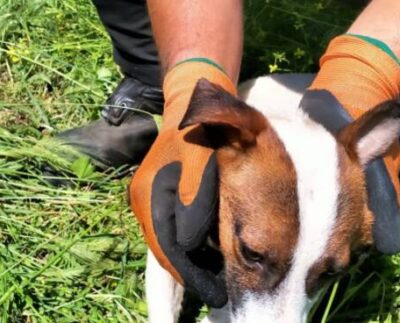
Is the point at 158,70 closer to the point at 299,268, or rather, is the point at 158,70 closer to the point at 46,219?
the point at 46,219

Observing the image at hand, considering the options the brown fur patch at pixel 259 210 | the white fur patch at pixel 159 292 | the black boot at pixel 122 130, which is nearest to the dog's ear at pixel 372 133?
the brown fur patch at pixel 259 210

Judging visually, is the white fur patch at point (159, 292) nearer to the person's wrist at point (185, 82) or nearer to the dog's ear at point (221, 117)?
the person's wrist at point (185, 82)

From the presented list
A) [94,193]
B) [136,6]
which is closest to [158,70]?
[136,6]

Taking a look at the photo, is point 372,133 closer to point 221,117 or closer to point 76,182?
point 221,117

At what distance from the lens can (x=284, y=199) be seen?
2.16 meters

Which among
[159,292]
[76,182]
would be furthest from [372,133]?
[76,182]

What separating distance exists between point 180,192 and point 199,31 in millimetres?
645

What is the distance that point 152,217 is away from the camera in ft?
8.09

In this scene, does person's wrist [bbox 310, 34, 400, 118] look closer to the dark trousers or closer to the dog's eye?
the dog's eye

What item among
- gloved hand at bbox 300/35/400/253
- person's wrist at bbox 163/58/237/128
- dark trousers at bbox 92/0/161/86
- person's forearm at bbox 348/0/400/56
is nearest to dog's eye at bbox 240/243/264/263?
gloved hand at bbox 300/35/400/253

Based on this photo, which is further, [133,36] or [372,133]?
[133,36]

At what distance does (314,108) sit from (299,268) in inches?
21.1

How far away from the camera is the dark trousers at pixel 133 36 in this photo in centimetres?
360

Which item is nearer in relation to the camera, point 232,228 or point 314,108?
point 232,228
